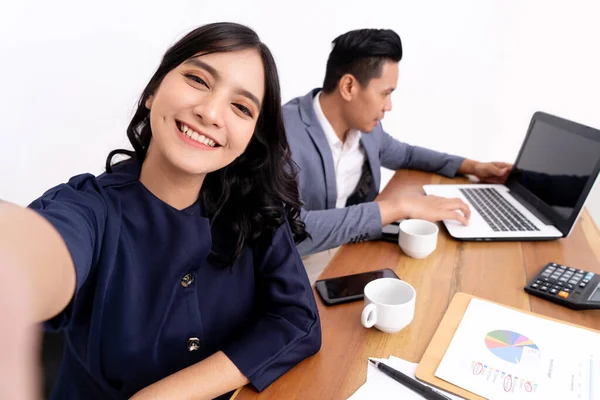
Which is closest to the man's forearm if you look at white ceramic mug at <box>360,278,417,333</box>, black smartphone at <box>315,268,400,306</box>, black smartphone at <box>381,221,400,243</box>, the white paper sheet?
black smartphone at <box>381,221,400,243</box>

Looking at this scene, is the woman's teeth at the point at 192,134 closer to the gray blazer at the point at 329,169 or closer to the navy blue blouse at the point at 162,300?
the navy blue blouse at the point at 162,300

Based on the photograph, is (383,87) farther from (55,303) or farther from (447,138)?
(55,303)

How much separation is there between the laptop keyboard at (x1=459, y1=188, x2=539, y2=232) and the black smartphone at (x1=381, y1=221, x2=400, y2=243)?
11.0 inches

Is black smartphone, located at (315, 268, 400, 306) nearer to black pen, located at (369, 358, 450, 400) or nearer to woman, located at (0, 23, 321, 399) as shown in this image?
woman, located at (0, 23, 321, 399)

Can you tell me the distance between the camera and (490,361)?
A: 0.68m

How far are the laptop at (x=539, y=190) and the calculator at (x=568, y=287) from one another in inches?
7.8

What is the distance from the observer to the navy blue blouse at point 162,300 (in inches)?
26.9

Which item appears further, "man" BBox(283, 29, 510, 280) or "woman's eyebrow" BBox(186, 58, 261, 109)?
"man" BBox(283, 29, 510, 280)

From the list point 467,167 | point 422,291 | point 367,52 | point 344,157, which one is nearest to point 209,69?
point 422,291

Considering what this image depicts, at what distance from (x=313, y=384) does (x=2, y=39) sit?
A: 1.25 meters

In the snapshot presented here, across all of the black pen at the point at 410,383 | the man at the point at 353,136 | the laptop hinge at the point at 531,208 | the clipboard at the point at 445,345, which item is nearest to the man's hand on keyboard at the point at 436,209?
the man at the point at 353,136

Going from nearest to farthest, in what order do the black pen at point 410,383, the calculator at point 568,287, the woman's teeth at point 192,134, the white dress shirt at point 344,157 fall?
1. the black pen at point 410,383
2. the woman's teeth at point 192,134
3. the calculator at point 568,287
4. the white dress shirt at point 344,157

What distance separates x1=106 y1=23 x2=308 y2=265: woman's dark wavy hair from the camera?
74 centimetres

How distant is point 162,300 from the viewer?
0.75 meters
